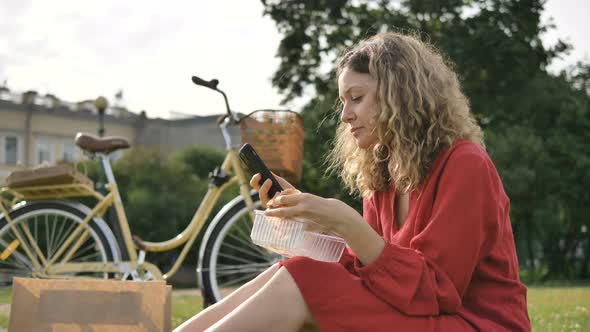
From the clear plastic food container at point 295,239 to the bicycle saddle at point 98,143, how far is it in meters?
2.49

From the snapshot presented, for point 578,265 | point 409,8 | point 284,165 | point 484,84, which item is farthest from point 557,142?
point 284,165

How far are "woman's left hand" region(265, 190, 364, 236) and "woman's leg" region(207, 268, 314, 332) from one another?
0.16 m

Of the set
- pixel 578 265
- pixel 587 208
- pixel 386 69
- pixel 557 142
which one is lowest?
pixel 578 265

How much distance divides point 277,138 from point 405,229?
209cm

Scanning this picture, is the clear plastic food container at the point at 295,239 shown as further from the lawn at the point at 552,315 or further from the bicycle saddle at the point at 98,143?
the bicycle saddle at the point at 98,143

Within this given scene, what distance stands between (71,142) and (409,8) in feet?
78.0

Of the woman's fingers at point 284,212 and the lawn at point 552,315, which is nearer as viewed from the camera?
the woman's fingers at point 284,212

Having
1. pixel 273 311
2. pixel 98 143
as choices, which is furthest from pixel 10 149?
pixel 273 311

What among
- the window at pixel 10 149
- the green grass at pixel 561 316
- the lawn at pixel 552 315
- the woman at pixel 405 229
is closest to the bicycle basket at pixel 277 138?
the lawn at pixel 552 315

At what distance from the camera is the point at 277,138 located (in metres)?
4.10

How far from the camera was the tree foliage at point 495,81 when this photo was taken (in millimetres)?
14180

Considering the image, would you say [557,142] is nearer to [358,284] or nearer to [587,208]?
[587,208]

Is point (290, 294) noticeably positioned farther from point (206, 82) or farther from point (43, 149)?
point (43, 149)

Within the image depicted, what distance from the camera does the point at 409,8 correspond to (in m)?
14.7
